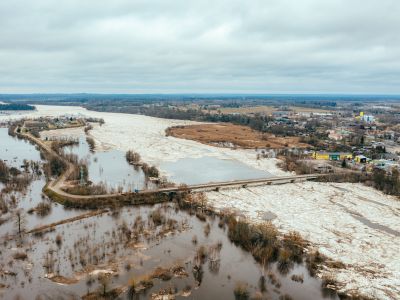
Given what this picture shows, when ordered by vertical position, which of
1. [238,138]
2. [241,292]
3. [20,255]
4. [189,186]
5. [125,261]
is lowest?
[241,292]

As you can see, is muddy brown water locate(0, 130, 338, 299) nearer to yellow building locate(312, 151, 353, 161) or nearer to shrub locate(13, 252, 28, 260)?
shrub locate(13, 252, 28, 260)

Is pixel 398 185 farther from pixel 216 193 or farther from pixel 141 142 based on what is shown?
pixel 141 142

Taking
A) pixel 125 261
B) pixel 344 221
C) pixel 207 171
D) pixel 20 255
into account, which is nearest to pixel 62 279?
pixel 125 261

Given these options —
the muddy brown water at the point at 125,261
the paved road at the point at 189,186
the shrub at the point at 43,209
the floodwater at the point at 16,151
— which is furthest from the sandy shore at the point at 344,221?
the floodwater at the point at 16,151

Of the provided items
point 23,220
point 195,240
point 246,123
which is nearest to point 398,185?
point 195,240

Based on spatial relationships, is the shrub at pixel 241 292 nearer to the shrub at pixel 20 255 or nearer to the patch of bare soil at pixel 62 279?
the patch of bare soil at pixel 62 279

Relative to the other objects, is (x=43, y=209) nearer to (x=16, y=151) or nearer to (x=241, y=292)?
(x=241, y=292)
